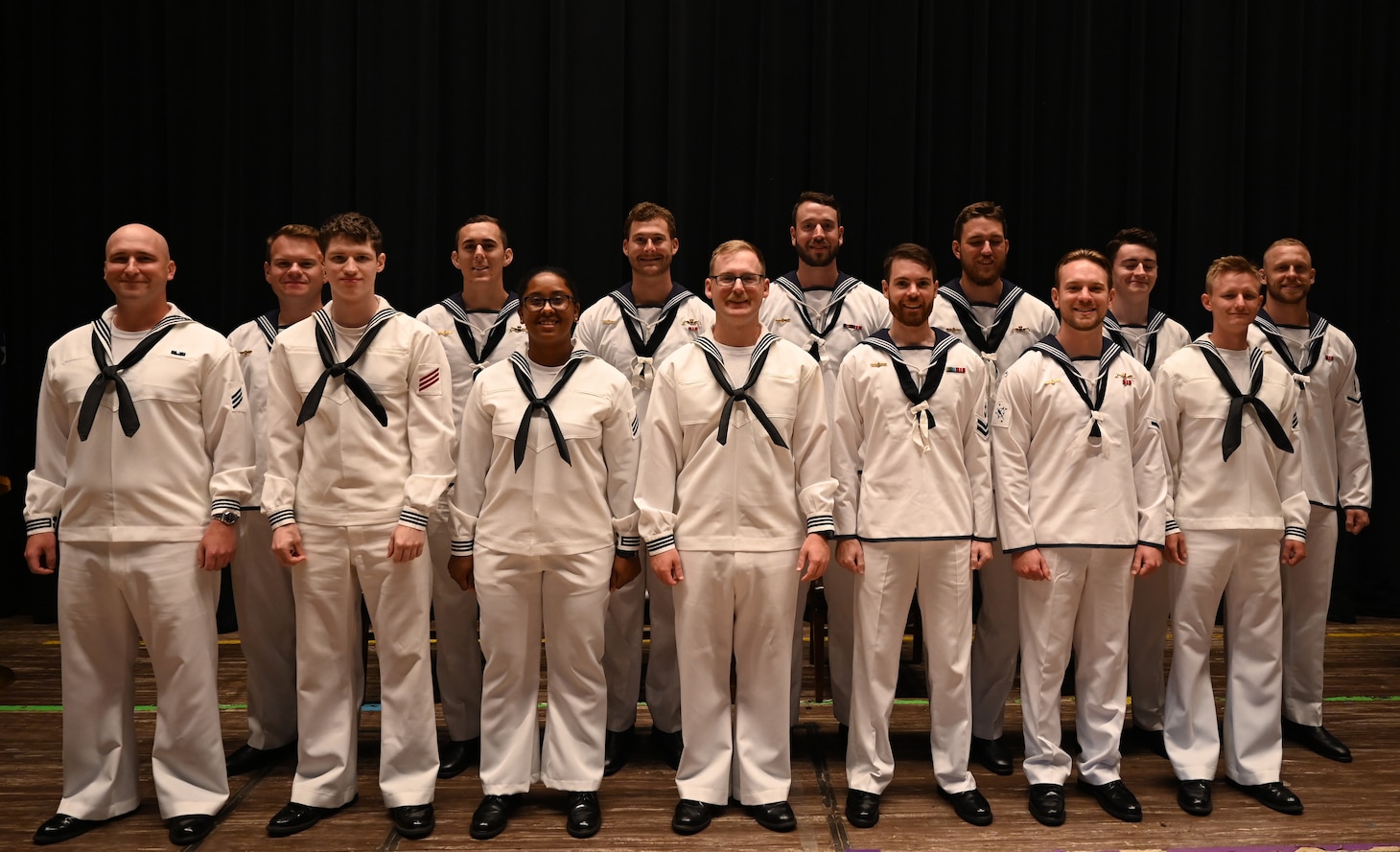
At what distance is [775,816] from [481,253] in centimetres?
240

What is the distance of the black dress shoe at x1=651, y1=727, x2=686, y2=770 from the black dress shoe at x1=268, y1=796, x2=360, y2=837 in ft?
3.85

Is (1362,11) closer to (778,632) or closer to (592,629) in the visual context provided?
(778,632)

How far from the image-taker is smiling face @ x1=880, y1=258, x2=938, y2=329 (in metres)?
3.54

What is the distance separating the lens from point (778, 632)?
11.1 feet

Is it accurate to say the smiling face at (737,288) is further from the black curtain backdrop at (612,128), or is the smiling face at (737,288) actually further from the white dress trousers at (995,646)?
the black curtain backdrop at (612,128)

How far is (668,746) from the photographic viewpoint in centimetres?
398

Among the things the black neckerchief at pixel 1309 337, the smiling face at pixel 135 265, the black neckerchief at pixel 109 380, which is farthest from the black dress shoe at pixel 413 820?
the black neckerchief at pixel 1309 337

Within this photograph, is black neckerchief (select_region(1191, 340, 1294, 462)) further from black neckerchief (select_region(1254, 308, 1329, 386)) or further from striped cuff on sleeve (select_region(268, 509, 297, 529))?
striped cuff on sleeve (select_region(268, 509, 297, 529))

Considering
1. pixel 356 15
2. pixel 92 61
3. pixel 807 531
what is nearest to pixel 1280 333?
pixel 807 531

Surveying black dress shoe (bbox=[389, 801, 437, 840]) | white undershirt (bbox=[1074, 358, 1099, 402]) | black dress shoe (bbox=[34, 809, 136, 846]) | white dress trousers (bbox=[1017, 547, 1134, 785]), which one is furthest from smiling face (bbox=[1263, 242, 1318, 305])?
black dress shoe (bbox=[34, 809, 136, 846])

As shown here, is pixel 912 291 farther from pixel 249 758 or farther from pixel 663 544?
pixel 249 758

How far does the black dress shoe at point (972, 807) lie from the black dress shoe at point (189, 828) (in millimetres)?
2330

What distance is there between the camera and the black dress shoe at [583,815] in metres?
3.31

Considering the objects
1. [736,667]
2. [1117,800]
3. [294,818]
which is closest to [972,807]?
[1117,800]
